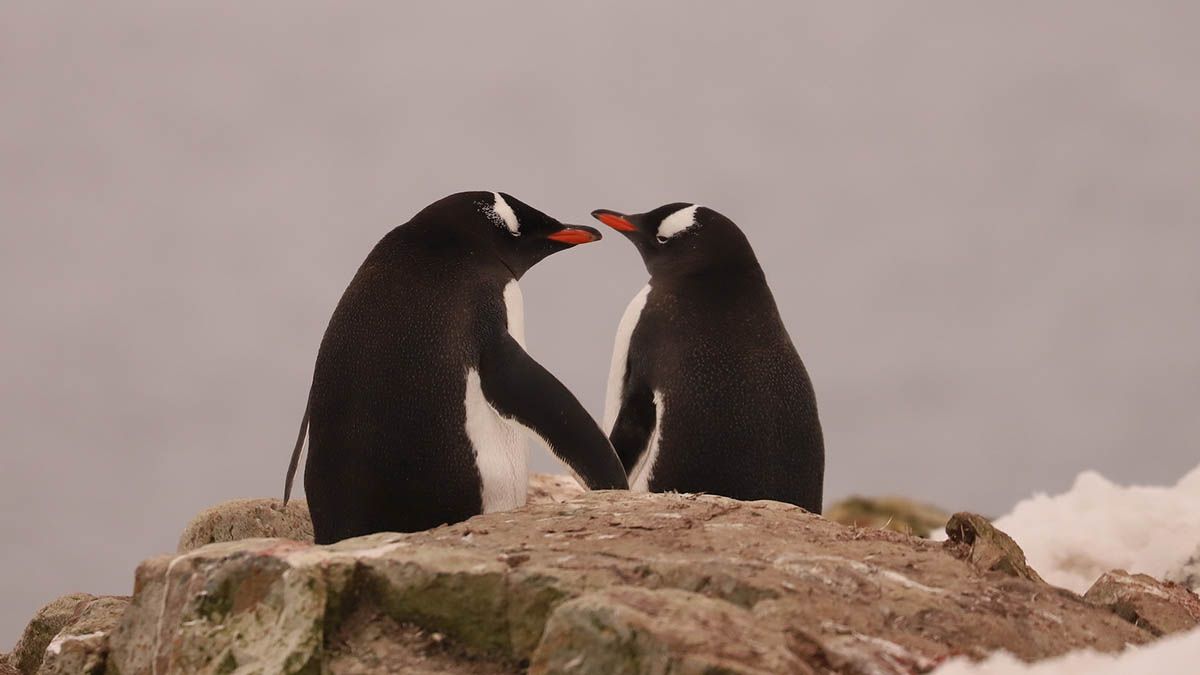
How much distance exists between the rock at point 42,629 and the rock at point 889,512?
232 inches

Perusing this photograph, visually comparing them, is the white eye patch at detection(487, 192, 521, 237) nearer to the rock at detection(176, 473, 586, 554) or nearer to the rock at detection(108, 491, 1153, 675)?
the rock at detection(176, 473, 586, 554)

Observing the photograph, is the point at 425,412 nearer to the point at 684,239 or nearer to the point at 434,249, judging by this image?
the point at 434,249

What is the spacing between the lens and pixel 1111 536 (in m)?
7.61

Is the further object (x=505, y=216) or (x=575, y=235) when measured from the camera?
(x=575, y=235)

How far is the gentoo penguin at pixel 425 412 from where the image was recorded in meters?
5.71

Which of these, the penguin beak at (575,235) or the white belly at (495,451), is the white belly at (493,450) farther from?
the penguin beak at (575,235)

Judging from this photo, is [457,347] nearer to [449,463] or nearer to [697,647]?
[449,463]

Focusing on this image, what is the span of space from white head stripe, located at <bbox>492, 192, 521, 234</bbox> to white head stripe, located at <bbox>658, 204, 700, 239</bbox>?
1139 millimetres

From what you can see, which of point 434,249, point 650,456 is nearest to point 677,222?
point 650,456

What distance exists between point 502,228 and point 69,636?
2.79 m

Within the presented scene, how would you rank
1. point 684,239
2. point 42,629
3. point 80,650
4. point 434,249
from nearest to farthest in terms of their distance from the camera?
1. point 80,650
2. point 42,629
3. point 434,249
4. point 684,239

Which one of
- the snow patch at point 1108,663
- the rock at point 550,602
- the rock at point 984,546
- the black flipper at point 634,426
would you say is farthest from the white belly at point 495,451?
the snow patch at point 1108,663

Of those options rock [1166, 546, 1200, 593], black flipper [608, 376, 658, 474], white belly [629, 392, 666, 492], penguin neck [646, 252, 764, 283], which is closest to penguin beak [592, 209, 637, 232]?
penguin neck [646, 252, 764, 283]

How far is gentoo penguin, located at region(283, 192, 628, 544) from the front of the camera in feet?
18.7
